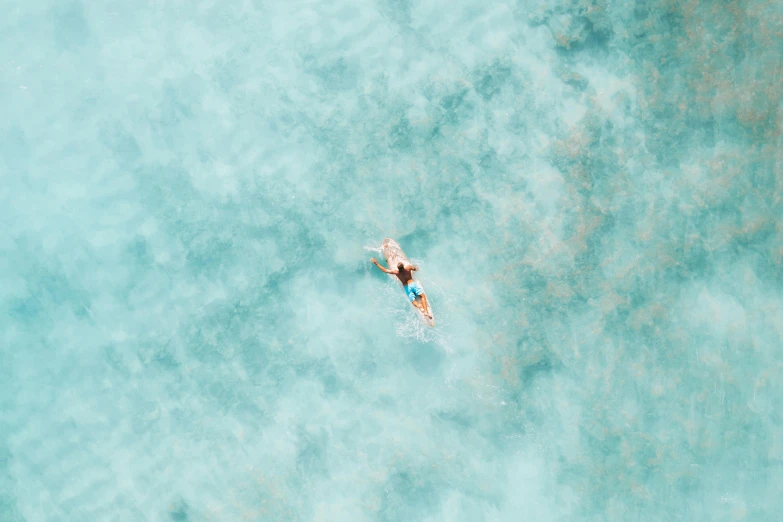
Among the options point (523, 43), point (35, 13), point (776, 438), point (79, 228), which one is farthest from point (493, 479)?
point (35, 13)

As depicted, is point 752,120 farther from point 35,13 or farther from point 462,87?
point 35,13

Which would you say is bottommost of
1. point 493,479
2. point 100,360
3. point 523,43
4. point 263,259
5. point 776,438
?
point 100,360

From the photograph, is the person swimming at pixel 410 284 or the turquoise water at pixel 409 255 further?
the turquoise water at pixel 409 255

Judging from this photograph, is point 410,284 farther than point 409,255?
No

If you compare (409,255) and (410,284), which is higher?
(409,255)

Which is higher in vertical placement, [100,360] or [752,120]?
[752,120]
